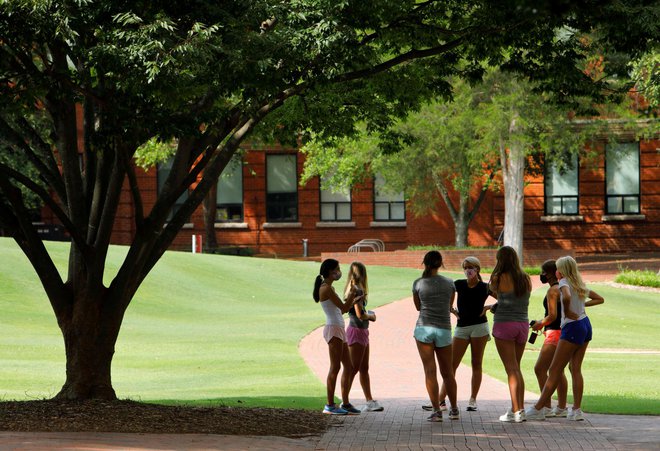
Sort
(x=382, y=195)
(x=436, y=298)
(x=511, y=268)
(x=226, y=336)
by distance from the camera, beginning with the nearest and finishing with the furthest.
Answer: (x=511, y=268), (x=436, y=298), (x=226, y=336), (x=382, y=195)

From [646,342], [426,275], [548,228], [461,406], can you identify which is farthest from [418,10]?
[548,228]

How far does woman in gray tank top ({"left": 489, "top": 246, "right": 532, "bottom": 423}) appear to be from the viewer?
35.0 ft

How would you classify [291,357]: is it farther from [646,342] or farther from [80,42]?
[80,42]

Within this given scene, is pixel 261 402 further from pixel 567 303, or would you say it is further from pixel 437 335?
pixel 567 303

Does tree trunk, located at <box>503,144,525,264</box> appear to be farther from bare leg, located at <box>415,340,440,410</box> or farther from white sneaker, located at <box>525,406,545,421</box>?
bare leg, located at <box>415,340,440,410</box>

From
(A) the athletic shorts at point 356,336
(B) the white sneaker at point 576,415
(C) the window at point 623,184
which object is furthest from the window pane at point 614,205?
(A) the athletic shorts at point 356,336

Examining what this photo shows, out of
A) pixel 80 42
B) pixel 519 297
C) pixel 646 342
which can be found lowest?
pixel 646 342

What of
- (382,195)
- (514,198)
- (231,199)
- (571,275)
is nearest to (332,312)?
(571,275)

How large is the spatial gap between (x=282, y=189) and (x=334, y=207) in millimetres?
2381

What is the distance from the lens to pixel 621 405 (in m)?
12.9

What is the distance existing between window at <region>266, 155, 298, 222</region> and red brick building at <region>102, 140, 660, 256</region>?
0.04m

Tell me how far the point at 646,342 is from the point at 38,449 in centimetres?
1598

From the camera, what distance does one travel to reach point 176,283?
3225 cm

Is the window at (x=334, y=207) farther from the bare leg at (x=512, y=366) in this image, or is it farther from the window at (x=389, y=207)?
the bare leg at (x=512, y=366)
